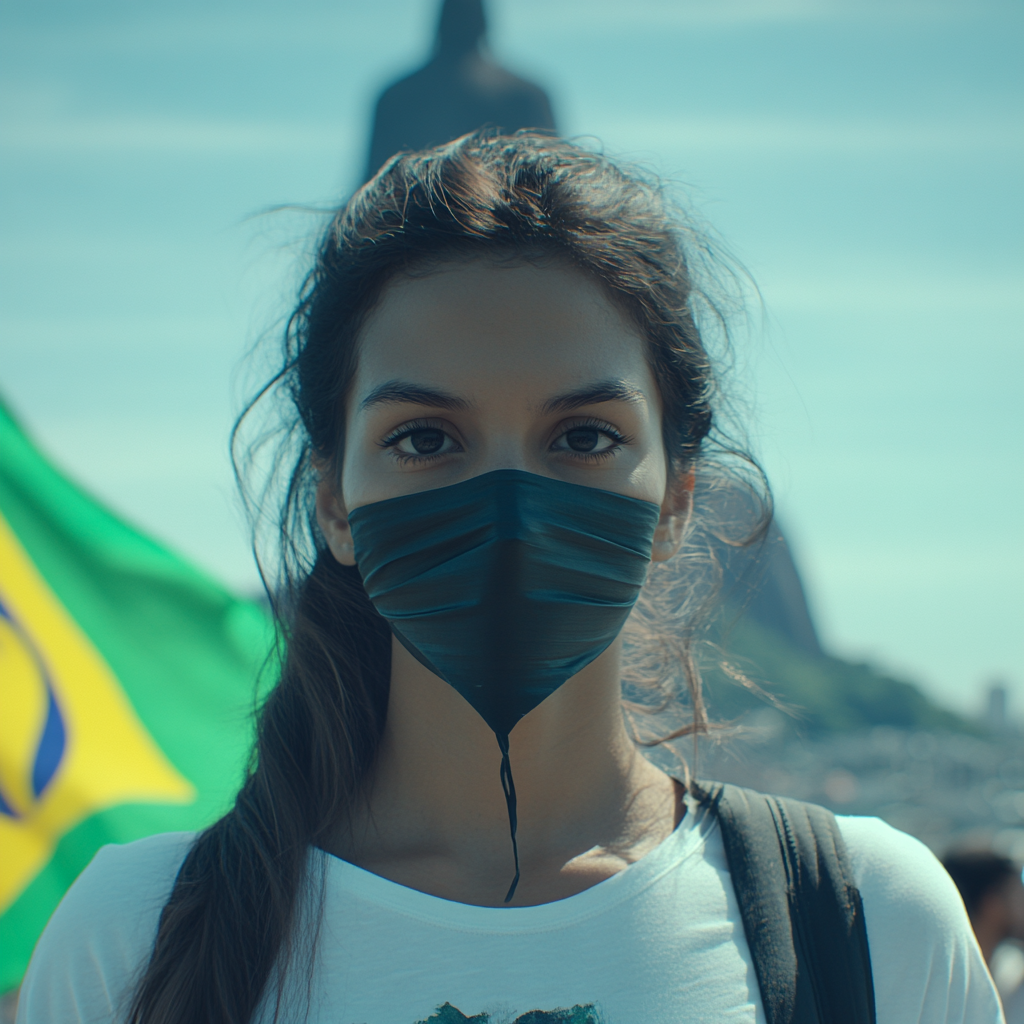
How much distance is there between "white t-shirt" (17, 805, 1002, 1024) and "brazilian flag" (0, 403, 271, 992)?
1.73 meters

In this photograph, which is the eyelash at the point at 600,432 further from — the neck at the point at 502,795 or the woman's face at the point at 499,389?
the neck at the point at 502,795

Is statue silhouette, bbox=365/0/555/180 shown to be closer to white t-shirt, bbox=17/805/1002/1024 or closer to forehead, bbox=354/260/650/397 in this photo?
forehead, bbox=354/260/650/397

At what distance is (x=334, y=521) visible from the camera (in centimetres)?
194

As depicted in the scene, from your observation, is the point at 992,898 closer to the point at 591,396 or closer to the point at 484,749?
the point at 484,749

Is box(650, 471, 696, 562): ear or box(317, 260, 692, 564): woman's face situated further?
box(650, 471, 696, 562): ear

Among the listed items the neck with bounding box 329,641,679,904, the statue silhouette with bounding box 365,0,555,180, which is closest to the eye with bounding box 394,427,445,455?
the neck with bounding box 329,641,679,904

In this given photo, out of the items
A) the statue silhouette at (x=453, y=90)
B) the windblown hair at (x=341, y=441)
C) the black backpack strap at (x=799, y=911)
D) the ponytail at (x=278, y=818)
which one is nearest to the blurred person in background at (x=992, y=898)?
the windblown hair at (x=341, y=441)

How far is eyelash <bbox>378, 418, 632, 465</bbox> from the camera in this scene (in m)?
1.72

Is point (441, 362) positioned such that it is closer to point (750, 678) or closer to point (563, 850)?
point (563, 850)

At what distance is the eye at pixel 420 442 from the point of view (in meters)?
1.72

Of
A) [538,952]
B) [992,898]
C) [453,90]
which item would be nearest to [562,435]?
[538,952]

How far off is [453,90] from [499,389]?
4627 centimetres

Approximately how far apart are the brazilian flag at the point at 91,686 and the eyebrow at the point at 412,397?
188 centimetres

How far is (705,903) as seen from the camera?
66.6 inches
